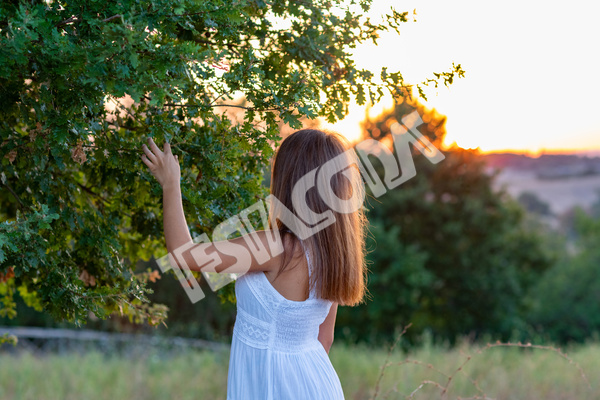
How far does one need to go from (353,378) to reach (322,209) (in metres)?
5.22

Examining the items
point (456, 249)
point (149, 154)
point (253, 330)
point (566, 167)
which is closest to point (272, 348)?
point (253, 330)

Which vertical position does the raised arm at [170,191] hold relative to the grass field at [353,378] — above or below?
above

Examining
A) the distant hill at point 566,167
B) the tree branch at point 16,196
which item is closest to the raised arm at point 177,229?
the tree branch at point 16,196

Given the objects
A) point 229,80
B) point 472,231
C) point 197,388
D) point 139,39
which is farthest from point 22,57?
point 472,231

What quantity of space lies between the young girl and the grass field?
13.2ft

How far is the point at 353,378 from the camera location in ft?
21.9

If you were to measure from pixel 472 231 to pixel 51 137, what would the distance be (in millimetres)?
17257

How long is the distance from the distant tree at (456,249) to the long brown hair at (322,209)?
47.6 ft

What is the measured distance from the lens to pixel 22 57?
4.57 feet

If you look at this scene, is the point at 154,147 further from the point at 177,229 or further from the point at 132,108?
the point at 132,108

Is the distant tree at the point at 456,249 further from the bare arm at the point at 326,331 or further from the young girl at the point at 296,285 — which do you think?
the young girl at the point at 296,285

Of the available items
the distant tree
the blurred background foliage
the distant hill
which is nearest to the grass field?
the blurred background foliage

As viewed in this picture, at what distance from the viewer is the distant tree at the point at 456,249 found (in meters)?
17.0

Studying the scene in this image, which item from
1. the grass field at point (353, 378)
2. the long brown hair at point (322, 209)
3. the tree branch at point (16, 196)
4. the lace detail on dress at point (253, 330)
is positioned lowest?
the grass field at point (353, 378)
